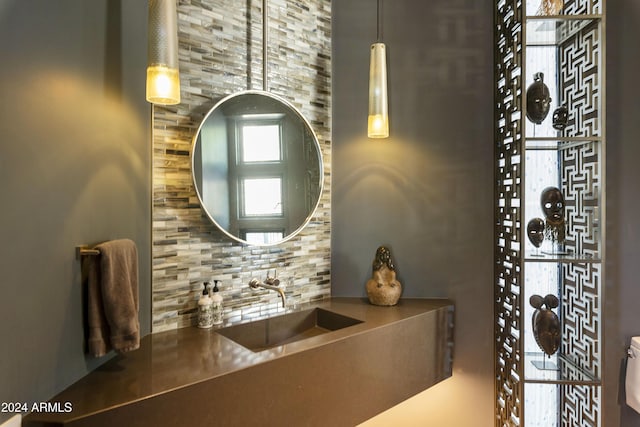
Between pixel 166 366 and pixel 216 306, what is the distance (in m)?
0.41

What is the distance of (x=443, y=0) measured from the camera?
199 cm

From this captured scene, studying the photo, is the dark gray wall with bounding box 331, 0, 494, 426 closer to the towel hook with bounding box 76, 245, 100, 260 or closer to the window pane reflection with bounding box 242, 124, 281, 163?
the window pane reflection with bounding box 242, 124, 281, 163

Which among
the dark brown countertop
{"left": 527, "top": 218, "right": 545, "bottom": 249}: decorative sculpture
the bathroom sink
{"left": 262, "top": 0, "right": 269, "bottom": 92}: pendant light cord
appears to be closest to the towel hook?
the dark brown countertop

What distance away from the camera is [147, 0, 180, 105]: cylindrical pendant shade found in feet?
3.83

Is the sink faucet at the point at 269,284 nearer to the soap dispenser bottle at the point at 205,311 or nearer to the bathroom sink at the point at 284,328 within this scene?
the bathroom sink at the point at 284,328

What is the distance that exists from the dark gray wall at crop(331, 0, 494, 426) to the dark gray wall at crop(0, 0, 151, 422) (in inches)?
44.5

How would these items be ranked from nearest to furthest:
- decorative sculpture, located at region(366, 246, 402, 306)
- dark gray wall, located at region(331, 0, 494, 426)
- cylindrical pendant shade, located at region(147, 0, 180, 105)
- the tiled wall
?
cylindrical pendant shade, located at region(147, 0, 180, 105)
the tiled wall
decorative sculpture, located at region(366, 246, 402, 306)
dark gray wall, located at region(331, 0, 494, 426)

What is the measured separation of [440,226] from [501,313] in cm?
54

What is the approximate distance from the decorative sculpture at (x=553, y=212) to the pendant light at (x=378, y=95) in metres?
0.82

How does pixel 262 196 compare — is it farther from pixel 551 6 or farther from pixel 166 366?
pixel 551 6

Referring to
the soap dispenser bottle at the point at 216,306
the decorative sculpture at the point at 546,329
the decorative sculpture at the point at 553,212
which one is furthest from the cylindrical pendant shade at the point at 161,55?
the decorative sculpture at the point at 546,329

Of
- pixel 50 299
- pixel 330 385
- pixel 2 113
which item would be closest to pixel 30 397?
pixel 50 299

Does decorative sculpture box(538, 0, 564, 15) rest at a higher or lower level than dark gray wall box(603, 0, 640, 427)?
higher

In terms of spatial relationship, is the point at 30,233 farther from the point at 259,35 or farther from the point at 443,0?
the point at 443,0
